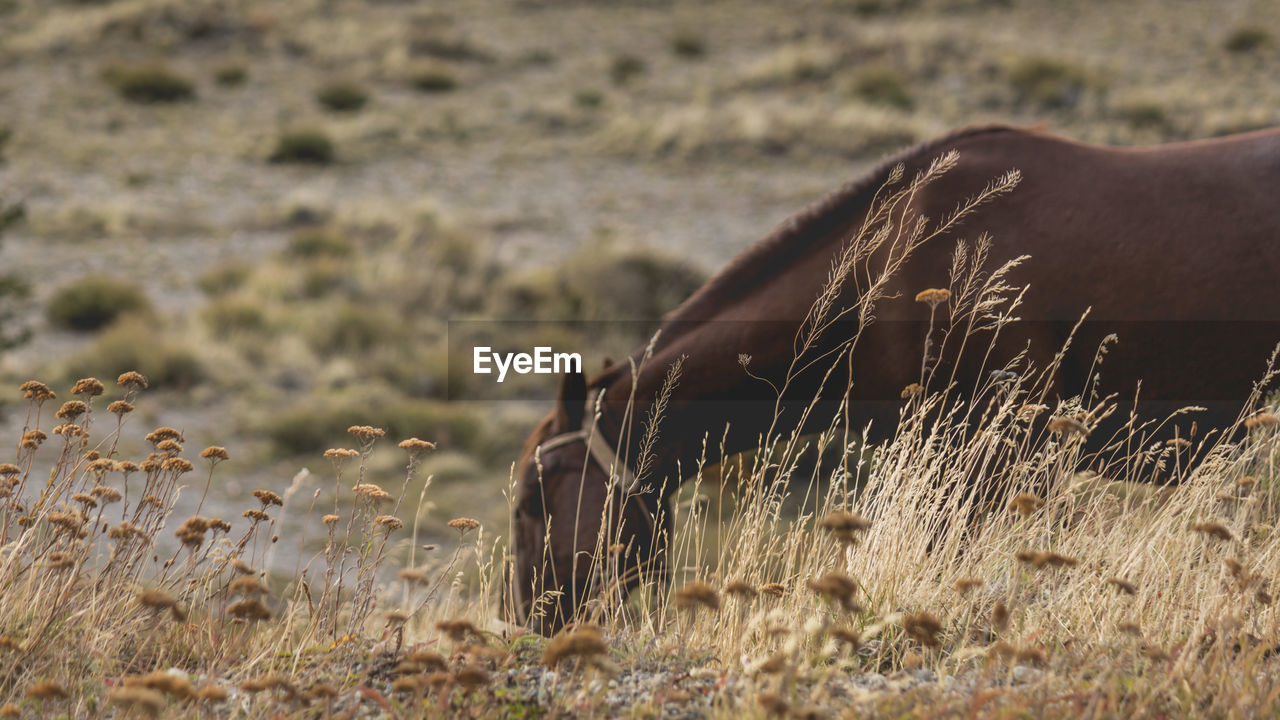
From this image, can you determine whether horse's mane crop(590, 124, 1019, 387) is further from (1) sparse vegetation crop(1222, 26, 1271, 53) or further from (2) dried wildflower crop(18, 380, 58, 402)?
(1) sparse vegetation crop(1222, 26, 1271, 53)

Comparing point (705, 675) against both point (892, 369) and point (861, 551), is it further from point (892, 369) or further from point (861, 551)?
point (892, 369)

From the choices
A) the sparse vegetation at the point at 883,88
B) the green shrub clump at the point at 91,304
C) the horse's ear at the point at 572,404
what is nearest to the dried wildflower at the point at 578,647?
the horse's ear at the point at 572,404

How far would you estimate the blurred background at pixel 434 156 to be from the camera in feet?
40.6

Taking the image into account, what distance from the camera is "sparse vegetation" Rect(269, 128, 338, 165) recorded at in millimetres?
22359

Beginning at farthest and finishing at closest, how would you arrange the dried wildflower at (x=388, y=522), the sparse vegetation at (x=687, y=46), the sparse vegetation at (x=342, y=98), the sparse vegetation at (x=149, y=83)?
the sparse vegetation at (x=687, y=46) < the sparse vegetation at (x=342, y=98) < the sparse vegetation at (x=149, y=83) < the dried wildflower at (x=388, y=522)

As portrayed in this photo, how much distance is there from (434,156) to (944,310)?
68.4ft

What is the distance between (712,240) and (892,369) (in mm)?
13911

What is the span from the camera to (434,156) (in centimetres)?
2327

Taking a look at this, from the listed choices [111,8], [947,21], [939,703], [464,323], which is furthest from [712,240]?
[111,8]

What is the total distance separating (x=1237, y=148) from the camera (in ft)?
12.8

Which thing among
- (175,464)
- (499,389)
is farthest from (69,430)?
(499,389)

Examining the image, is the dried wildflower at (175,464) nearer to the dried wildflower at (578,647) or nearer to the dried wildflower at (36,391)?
the dried wildflower at (36,391)

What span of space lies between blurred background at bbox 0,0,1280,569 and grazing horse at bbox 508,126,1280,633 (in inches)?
16.5

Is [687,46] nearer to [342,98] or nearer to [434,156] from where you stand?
[342,98]
